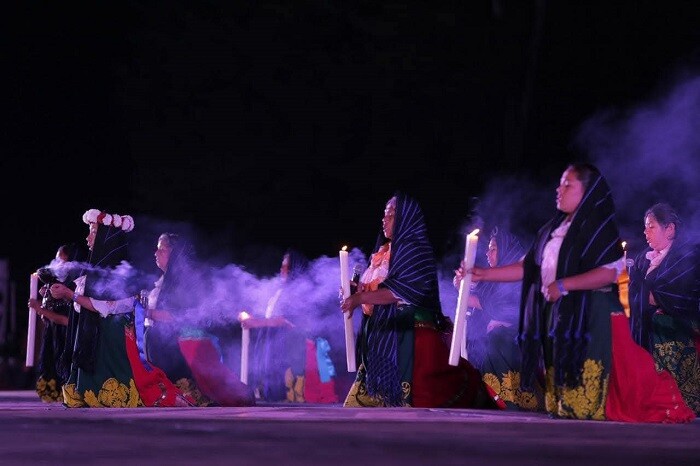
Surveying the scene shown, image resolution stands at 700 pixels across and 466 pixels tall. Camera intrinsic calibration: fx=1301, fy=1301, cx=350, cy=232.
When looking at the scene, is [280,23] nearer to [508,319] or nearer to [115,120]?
[115,120]

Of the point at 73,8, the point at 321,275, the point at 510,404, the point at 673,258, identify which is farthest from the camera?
the point at 73,8

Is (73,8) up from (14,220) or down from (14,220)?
up

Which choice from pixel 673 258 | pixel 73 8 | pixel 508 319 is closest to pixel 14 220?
pixel 73 8

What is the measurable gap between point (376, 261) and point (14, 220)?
26.3ft

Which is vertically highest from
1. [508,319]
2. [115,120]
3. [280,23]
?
[280,23]

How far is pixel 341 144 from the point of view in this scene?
16.8 metres

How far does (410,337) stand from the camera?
34.4 feet

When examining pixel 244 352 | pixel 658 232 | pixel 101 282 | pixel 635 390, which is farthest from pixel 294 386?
pixel 635 390

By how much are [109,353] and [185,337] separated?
0.83 metres

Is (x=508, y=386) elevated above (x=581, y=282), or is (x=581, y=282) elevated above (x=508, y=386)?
(x=581, y=282)

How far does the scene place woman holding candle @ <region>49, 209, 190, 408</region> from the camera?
34.8 feet

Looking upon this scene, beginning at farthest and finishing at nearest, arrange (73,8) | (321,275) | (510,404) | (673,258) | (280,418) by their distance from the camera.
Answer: (73,8) → (321,275) → (510,404) → (673,258) → (280,418)

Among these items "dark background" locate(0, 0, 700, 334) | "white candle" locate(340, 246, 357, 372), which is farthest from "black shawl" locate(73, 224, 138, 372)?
"dark background" locate(0, 0, 700, 334)

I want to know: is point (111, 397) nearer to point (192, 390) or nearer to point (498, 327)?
point (192, 390)
